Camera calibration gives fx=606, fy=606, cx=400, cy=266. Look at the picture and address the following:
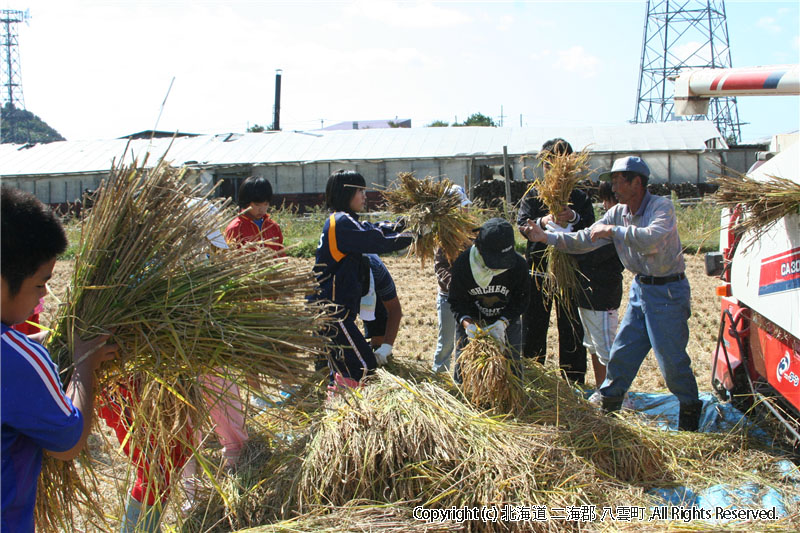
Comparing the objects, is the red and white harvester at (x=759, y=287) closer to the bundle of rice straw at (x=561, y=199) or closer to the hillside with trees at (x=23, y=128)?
the bundle of rice straw at (x=561, y=199)

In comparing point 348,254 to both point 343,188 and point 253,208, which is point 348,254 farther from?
point 253,208

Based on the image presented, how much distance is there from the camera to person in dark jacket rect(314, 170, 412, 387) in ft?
11.7

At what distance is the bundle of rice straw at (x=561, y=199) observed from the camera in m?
4.27

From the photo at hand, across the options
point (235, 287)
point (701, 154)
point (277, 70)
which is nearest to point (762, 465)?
point (235, 287)

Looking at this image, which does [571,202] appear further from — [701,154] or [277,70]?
[277,70]

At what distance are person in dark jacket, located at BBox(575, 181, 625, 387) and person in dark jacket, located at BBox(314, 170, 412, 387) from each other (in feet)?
4.88

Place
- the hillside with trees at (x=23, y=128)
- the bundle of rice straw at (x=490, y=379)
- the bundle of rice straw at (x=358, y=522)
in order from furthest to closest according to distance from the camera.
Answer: the hillside with trees at (x=23, y=128) < the bundle of rice straw at (x=490, y=379) < the bundle of rice straw at (x=358, y=522)

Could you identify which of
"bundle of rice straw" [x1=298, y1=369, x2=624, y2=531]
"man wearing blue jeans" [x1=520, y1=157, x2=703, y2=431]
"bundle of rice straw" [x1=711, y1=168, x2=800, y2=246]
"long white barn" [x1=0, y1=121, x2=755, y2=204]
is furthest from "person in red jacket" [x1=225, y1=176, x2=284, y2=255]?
"long white barn" [x1=0, y1=121, x2=755, y2=204]

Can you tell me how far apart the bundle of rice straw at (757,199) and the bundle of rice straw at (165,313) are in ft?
7.26

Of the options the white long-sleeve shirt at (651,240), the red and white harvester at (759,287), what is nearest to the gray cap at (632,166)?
the white long-sleeve shirt at (651,240)

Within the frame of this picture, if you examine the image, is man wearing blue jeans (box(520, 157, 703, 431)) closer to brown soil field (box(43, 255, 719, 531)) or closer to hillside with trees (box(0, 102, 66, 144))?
brown soil field (box(43, 255, 719, 531))

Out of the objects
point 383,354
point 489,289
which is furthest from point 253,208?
point 489,289

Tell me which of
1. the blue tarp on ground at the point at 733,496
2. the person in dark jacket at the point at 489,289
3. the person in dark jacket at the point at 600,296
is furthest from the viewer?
the person in dark jacket at the point at 600,296

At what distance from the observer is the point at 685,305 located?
3.67 metres
